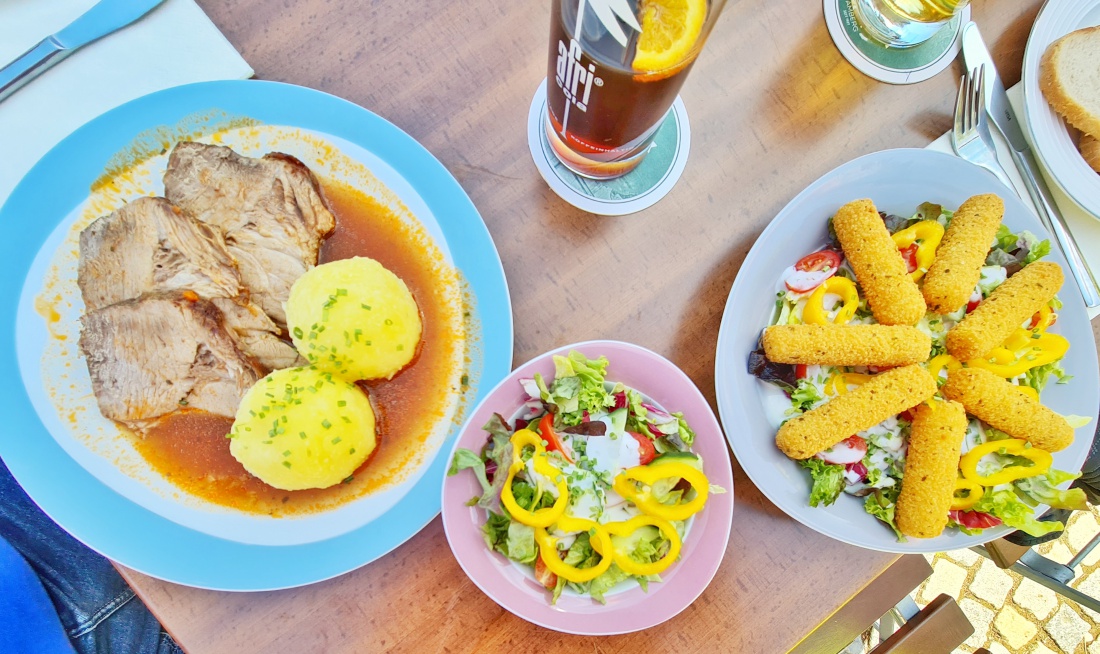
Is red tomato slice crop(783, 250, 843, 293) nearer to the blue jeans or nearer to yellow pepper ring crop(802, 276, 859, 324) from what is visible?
yellow pepper ring crop(802, 276, 859, 324)

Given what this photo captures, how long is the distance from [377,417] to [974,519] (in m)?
1.33

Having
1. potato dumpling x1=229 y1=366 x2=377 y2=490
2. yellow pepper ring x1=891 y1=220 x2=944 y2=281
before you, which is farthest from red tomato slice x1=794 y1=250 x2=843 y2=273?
potato dumpling x1=229 y1=366 x2=377 y2=490

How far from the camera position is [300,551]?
1312 millimetres

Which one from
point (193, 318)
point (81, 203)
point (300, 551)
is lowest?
point (300, 551)

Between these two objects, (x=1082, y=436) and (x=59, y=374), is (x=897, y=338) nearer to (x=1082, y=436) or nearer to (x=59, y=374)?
(x=1082, y=436)

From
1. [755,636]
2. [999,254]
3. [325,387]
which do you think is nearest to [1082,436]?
[999,254]

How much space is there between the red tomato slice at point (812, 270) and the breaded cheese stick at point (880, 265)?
52 millimetres

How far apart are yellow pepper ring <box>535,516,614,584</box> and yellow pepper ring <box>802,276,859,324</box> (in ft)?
2.09

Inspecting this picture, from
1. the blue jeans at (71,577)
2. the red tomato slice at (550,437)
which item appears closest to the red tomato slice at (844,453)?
the red tomato slice at (550,437)

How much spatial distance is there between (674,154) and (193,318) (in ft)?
3.70

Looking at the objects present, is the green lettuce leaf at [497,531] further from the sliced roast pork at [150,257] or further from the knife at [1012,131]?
the knife at [1012,131]

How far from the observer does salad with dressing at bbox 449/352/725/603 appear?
1203 mm

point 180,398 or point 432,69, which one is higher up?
point 432,69

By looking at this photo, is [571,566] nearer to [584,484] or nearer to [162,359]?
[584,484]
